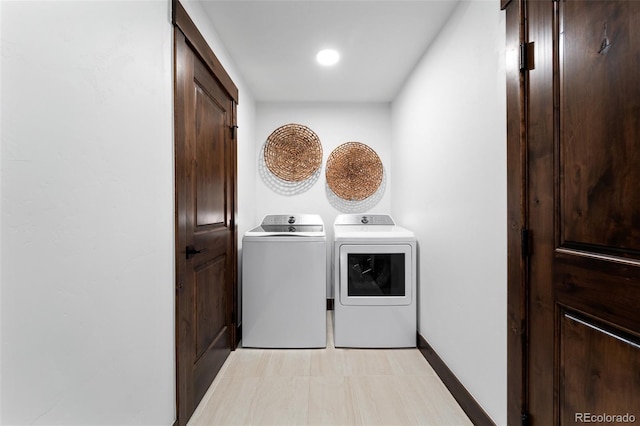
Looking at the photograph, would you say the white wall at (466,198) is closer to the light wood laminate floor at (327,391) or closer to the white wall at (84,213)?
the light wood laminate floor at (327,391)

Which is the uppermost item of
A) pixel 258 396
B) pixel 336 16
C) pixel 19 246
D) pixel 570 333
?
pixel 336 16

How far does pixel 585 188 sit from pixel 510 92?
528 mm

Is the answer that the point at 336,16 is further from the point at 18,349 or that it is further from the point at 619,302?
the point at 18,349

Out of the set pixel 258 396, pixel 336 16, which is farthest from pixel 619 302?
pixel 336 16

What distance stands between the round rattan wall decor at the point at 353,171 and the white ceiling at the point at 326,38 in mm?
633

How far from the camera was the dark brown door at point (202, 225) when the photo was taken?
4.79ft

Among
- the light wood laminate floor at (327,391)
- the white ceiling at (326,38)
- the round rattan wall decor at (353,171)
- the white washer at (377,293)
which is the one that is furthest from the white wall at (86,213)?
the round rattan wall decor at (353,171)

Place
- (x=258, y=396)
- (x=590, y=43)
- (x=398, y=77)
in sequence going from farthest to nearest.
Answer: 1. (x=398, y=77)
2. (x=258, y=396)
3. (x=590, y=43)

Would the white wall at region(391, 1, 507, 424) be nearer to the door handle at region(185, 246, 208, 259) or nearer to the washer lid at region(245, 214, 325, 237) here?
the washer lid at region(245, 214, 325, 237)

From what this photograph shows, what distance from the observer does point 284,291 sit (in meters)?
2.37

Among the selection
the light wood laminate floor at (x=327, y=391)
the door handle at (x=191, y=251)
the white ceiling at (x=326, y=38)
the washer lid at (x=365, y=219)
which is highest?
the white ceiling at (x=326, y=38)

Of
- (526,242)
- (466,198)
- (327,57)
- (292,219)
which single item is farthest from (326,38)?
(526,242)

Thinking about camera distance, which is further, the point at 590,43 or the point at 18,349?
the point at 590,43

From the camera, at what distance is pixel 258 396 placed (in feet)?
5.86
